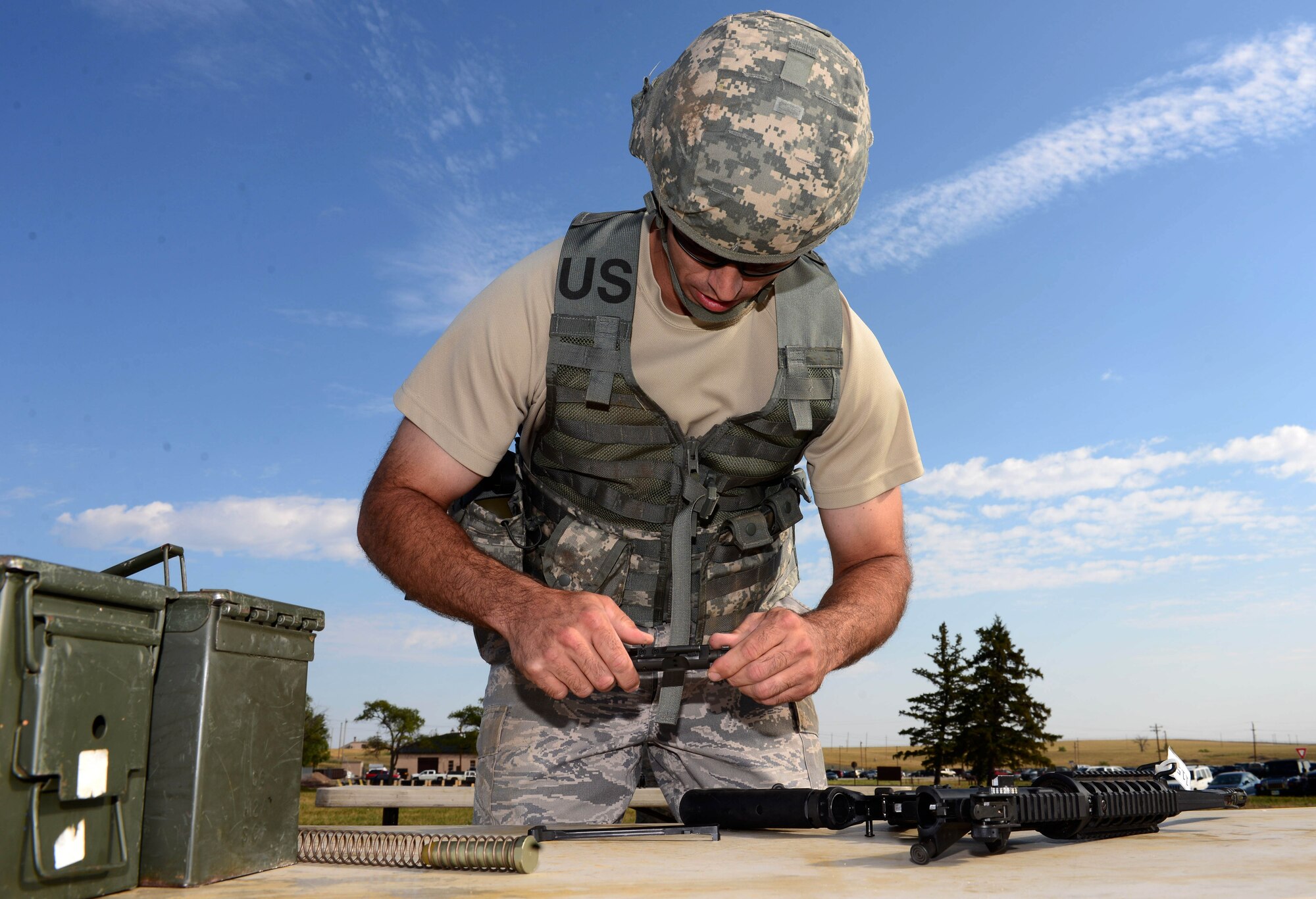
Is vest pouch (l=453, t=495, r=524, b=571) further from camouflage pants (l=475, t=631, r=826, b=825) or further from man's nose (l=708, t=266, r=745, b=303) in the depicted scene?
man's nose (l=708, t=266, r=745, b=303)

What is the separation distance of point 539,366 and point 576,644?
4.07 ft

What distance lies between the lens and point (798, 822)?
2.63 metres

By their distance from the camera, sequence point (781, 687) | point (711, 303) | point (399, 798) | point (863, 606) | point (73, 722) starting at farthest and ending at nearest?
point (399, 798) → point (863, 606) → point (711, 303) → point (781, 687) → point (73, 722)

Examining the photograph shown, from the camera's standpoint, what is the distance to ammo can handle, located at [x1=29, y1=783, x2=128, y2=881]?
1479mm

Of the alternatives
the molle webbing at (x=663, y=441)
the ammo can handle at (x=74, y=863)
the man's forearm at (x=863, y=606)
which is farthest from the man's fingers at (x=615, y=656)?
the ammo can handle at (x=74, y=863)

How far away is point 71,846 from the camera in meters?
1.56

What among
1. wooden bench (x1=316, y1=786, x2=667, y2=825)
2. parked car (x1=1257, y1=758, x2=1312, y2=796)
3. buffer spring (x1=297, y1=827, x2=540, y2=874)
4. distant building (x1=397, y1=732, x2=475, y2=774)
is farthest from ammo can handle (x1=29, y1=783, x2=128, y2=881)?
distant building (x1=397, y1=732, x2=475, y2=774)

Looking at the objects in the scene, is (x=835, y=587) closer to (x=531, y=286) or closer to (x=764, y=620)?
(x=764, y=620)

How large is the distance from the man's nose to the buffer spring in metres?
1.91

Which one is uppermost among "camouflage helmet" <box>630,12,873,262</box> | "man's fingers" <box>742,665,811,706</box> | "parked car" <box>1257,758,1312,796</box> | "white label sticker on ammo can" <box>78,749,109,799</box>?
"camouflage helmet" <box>630,12,873,262</box>

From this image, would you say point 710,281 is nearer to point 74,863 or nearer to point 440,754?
point 74,863

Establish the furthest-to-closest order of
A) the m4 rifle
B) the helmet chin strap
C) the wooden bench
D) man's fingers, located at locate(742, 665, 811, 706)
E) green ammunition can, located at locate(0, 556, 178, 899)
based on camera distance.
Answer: the wooden bench → the helmet chin strap → man's fingers, located at locate(742, 665, 811, 706) → the m4 rifle → green ammunition can, located at locate(0, 556, 178, 899)

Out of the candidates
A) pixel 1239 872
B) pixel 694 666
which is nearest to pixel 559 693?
pixel 694 666

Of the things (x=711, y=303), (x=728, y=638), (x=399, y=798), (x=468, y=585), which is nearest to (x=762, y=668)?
(x=728, y=638)
